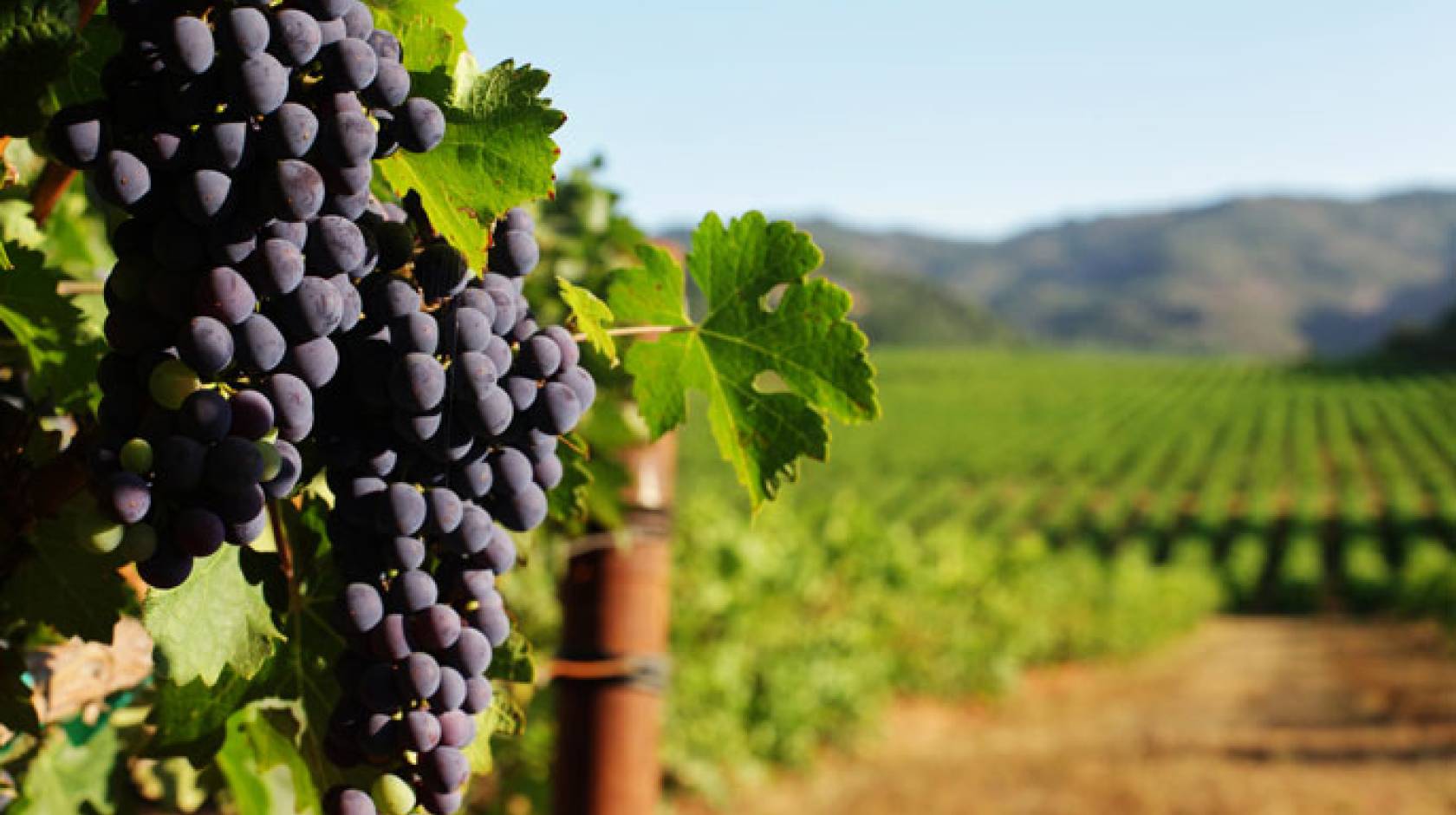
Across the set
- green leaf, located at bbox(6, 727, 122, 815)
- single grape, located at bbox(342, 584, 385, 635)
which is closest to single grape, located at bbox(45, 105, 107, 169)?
single grape, located at bbox(342, 584, 385, 635)

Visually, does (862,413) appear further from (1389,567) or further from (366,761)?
(1389,567)

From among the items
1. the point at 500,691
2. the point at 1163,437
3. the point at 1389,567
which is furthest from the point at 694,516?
the point at 1163,437

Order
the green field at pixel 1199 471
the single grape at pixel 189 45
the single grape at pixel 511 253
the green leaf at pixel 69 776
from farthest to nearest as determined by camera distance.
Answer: the green field at pixel 1199 471 < the green leaf at pixel 69 776 < the single grape at pixel 511 253 < the single grape at pixel 189 45

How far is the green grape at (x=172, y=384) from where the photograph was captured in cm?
66

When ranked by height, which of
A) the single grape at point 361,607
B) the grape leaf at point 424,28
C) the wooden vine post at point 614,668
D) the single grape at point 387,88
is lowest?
the wooden vine post at point 614,668

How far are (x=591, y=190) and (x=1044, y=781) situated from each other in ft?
39.1

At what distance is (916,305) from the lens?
154 m

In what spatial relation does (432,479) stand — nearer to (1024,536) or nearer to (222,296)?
(222,296)

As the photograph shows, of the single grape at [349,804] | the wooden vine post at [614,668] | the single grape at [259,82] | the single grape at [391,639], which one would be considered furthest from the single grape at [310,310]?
the wooden vine post at [614,668]

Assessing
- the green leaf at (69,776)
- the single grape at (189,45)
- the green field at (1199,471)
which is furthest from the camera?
the green field at (1199,471)

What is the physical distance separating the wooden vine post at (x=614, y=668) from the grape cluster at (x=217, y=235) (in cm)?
132

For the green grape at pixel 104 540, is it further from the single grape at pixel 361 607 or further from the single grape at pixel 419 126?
the single grape at pixel 419 126

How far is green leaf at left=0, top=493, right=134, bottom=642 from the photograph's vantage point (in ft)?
2.86

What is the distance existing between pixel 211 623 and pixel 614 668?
128 cm
